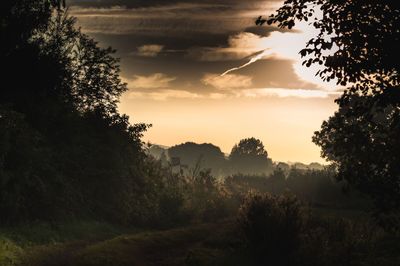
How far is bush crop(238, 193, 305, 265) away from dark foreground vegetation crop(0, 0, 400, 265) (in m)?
0.04

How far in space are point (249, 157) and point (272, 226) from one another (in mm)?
148837

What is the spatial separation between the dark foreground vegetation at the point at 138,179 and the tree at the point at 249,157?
4561 inches

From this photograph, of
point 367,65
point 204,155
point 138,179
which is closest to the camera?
point 367,65

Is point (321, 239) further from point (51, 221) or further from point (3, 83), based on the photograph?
point (3, 83)

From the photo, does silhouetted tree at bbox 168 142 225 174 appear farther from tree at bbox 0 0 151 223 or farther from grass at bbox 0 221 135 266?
grass at bbox 0 221 135 266

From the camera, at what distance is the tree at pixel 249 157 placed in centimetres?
16338

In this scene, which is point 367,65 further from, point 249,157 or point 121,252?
point 249,157

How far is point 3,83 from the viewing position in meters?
27.5

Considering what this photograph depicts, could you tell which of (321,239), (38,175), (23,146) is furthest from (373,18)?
(38,175)

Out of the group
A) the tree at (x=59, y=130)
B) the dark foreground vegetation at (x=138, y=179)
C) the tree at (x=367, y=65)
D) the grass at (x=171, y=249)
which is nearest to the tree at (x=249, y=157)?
the dark foreground vegetation at (x=138, y=179)

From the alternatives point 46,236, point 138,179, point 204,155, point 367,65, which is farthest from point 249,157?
point 367,65

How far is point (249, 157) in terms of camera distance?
165 metres

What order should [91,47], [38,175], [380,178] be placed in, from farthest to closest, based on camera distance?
[91,47] < [38,175] < [380,178]

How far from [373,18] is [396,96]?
1.65 m
